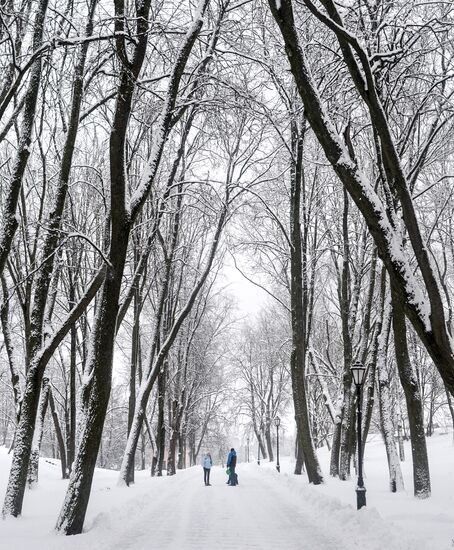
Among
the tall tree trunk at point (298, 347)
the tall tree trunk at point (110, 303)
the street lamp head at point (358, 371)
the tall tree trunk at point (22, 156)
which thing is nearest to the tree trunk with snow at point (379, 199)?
the tall tree trunk at point (110, 303)

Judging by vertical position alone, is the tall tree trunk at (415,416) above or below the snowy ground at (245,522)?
above

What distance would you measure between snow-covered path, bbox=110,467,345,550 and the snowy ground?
0.01 metres

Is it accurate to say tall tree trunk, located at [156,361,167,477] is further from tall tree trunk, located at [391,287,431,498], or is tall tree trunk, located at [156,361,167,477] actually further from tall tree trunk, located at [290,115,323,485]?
tall tree trunk, located at [391,287,431,498]

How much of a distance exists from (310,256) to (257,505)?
11.3 meters

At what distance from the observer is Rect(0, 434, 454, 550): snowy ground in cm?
664

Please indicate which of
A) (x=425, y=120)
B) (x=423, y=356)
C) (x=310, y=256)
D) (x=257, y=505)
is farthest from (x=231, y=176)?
(x=423, y=356)

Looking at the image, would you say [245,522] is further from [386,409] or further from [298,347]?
[298,347]

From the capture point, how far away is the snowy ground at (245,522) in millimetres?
6637

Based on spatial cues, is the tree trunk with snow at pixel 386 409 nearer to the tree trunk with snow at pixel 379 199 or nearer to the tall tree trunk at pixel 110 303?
the tree trunk with snow at pixel 379 199

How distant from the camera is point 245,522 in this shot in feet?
30.0

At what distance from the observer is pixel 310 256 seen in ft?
68.3

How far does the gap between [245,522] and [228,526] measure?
550 millimetres

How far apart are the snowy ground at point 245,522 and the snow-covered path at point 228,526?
0.01m

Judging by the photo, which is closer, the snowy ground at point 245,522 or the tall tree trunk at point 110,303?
the snowy ground at point 245,522
